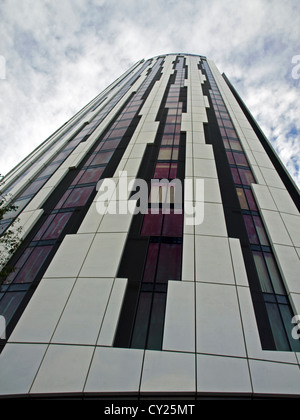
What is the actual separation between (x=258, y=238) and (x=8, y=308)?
14.8m

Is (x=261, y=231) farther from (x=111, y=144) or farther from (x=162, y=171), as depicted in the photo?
(x=111, y=144)

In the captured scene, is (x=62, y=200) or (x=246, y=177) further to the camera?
(x=246, y=177)

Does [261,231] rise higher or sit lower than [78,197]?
lower

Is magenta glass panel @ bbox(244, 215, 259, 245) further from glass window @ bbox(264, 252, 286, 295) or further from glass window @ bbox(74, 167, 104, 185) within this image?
glass window @ bbox(74, 167, 104, 185)

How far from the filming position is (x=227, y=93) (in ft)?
119

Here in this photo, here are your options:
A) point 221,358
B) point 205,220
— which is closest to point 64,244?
point 205,220

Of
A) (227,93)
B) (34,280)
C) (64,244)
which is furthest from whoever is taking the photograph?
(227,93)

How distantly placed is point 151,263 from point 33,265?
7183mm

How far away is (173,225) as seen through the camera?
1575 cm

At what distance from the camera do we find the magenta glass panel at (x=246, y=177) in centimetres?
1962

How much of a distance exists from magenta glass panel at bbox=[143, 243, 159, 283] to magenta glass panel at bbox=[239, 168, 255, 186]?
977 centimetres

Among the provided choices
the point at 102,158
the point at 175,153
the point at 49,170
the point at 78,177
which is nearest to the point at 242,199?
the point at 175,153

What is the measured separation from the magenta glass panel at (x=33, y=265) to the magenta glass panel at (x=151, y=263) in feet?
20.7

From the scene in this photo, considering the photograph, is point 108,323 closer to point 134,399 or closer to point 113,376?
point 113,376
